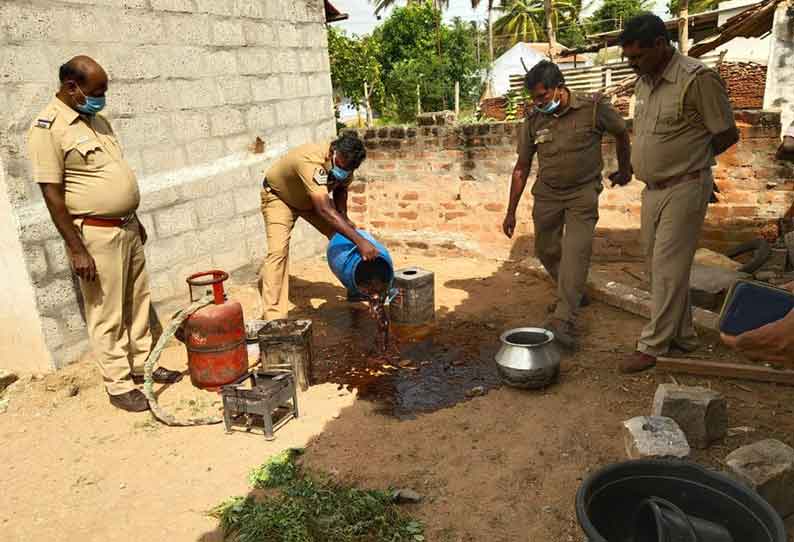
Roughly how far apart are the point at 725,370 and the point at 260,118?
4774 mm

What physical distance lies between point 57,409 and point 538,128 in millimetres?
3830

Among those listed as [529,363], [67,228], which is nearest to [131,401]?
[67,228]

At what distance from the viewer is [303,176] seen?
454 centimetres

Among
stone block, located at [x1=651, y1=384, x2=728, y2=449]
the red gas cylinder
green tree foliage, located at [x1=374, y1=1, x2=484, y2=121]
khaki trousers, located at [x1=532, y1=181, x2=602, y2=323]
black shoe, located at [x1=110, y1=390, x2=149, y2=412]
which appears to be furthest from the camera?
green tree foliage, located at [x1=374, y1=1, x2=484, y2=121]

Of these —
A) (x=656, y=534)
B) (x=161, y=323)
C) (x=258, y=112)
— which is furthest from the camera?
(x=258, y=112)

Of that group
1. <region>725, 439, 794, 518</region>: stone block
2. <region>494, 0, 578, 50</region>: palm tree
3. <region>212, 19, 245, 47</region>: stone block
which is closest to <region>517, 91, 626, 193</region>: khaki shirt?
<region>725, 439, 794, 518</region>: stone block

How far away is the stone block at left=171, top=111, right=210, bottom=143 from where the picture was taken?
514 cm

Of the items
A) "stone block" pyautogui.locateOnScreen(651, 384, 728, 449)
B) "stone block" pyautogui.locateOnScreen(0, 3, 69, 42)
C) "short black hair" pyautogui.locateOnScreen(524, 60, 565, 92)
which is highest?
"stone block" pyautogui.locateOnScreen(0, 3, 69, 42)

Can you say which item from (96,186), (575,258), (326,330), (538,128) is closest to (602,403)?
(575,258)

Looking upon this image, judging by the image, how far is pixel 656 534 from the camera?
1.88 metres

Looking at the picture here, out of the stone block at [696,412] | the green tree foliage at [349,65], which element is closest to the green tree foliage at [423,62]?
the green tree foliage at [349,65]

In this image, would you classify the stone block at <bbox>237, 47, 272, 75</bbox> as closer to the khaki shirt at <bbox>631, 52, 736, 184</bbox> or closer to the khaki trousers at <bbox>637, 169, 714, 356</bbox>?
the khaki shirt at <bbox>631, 52, 736, 184</bbox>

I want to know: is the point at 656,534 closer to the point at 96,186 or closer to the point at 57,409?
the point at 96,186

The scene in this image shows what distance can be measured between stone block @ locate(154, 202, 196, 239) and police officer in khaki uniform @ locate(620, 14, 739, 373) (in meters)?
3.74
